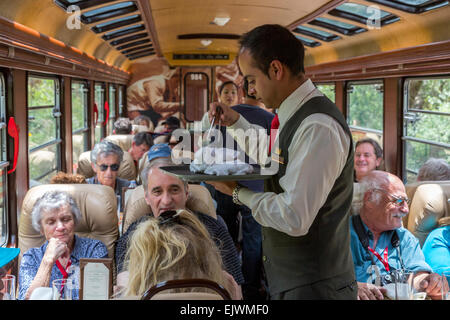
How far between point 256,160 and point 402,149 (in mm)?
2588

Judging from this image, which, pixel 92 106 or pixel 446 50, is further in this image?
pixel 92 106

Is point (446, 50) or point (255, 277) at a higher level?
point (446, 50)

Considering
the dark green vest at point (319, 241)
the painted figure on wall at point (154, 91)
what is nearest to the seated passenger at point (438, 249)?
the dark green vest at point (319, 241)

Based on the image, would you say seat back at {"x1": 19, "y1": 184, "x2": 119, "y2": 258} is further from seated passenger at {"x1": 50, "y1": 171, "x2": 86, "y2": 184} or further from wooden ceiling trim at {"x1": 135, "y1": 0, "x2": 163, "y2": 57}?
wooden ceiling trim at {"x1": 135, "y1": 0, "x2": 163, "y2": 57}

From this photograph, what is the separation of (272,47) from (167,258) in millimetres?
752

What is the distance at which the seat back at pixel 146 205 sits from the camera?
2936mm

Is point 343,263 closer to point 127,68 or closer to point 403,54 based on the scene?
point 403,54

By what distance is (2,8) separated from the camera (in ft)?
8.89

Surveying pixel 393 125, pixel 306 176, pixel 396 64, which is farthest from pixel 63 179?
pixel 393 125

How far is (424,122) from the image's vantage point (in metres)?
4.29

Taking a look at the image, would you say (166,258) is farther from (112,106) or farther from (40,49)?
(112,106)

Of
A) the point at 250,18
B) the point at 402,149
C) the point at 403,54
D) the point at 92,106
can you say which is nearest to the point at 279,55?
the point at 403,54

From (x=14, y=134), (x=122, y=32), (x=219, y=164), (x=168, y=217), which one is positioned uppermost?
(x=122, y=32)

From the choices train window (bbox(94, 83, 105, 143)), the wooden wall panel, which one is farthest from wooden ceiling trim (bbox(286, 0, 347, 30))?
train window (bbox(94, 83, 105, 143))
